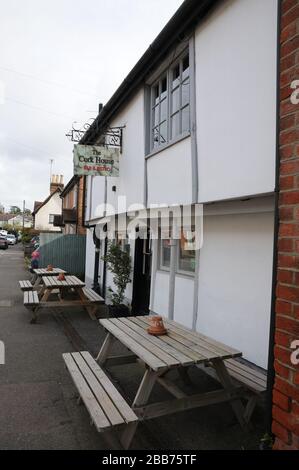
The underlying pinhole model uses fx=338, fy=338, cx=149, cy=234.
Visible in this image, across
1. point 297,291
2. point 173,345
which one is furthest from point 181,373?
point 297,291

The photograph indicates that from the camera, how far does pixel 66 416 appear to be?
11.3 ft

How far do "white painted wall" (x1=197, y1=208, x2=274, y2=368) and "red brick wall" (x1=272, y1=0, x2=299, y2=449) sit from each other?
1376 millimetres

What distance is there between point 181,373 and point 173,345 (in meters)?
1.19

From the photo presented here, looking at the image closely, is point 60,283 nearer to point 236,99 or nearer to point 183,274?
point 183,274

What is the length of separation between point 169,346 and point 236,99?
273cm

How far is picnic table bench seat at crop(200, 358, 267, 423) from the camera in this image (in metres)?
3.26

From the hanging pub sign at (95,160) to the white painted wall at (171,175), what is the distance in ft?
4.96

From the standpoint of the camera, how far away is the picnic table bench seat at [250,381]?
3.26 m

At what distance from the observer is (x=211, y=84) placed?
4207 millimetres

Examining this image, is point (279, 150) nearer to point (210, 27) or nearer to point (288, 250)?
point (288, 250)

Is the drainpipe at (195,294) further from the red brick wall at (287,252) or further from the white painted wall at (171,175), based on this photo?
the red brick wall at (287,252)

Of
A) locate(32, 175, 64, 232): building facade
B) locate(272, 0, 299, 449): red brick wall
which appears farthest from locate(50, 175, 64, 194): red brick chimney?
locate(272, 0, 299, 449): red brick wall

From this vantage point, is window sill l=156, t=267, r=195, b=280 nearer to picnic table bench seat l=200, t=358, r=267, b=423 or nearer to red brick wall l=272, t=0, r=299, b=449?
picnic table bench seat l=200, t=358, r=267, b=423

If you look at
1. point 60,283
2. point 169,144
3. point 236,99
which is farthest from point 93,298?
point 236,99
